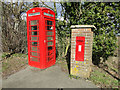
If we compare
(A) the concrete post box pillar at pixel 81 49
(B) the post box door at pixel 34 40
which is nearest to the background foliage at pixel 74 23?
(A) the concrete post box pillar at pixel 81 49

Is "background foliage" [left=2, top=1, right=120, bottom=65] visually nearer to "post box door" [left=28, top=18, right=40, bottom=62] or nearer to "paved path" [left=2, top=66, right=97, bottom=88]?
"post box door" [left=28, top=18, right=40, bottom=62]

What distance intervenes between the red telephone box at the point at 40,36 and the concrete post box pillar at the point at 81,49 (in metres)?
1.36

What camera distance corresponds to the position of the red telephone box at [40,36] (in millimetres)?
3743

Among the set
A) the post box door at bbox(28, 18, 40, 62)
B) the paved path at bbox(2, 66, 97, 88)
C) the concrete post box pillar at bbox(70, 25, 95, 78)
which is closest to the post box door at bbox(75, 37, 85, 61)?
the concrete post box pillar at bbox(70, 25, 95, 78)

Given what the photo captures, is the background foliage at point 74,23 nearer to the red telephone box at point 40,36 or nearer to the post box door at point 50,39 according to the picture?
the post box door at point 50,39

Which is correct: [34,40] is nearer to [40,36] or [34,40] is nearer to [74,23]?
[40,36]

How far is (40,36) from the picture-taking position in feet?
12.5

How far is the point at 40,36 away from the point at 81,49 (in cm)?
186

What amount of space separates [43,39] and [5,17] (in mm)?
3897

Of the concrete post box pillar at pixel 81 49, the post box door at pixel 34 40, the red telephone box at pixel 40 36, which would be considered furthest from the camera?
the post box door at pixel 34 40

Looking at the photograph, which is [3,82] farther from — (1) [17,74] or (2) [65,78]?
(2) [65,78]

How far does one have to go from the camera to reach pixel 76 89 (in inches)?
102

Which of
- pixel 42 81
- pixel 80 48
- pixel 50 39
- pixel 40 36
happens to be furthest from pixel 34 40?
pixel 80 48

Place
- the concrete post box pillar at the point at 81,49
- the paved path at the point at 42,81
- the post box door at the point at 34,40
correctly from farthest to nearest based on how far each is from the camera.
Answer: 1. the post box door at the point at 34,40
2. the concrete post box pillar at the point at 81,49
3. the paved path at the point at 42,81
